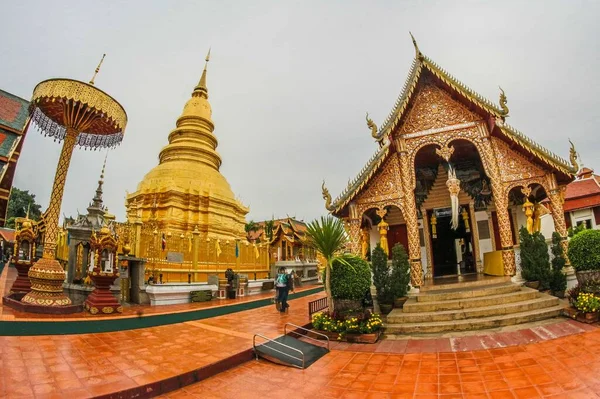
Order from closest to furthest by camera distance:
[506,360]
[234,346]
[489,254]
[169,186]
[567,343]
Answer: [506,360]
[567,343]
[234,346]
[489,254]
[169,186]

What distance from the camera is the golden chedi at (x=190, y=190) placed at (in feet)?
66.1

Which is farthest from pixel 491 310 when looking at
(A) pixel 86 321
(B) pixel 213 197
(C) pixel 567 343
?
(B) pixel 213 197

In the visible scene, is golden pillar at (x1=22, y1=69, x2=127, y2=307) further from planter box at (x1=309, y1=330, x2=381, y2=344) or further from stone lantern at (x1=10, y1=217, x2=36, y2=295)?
planter box at (x1=309, y1=330, x2=381, y2=344)

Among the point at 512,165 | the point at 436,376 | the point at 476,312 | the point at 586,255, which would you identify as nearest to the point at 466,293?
the point at 476,312

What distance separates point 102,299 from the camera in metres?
9.38

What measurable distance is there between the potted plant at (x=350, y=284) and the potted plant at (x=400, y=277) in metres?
0.88

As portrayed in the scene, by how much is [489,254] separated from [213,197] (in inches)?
633

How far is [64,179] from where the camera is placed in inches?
389

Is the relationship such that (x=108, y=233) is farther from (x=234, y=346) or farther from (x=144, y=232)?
(x=234, y=346)

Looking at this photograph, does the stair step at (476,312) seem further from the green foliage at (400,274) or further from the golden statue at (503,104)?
the golden statue at (503,104)

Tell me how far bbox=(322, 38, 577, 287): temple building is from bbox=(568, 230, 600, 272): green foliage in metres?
0.97

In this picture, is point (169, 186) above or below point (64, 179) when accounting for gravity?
above

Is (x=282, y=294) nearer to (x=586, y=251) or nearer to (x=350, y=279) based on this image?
(x=350, y=279)

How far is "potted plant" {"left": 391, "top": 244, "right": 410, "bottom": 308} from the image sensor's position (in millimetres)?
8086
